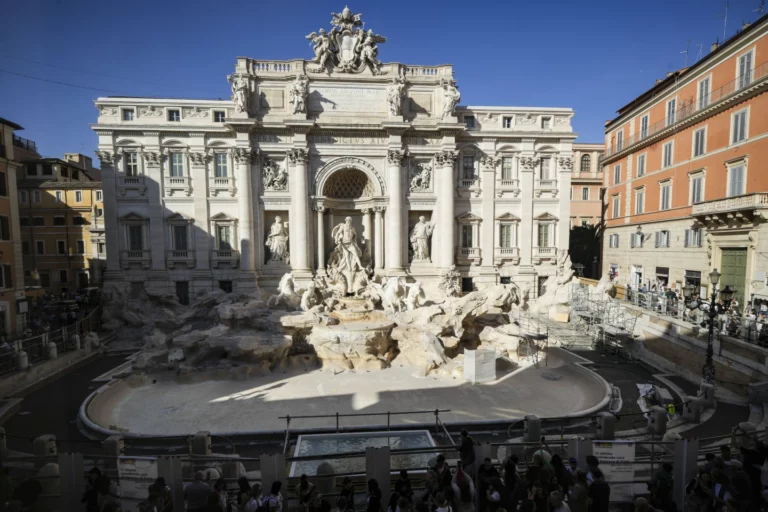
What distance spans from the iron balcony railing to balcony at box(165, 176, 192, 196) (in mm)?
29933

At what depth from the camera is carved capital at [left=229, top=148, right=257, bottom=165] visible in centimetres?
2336

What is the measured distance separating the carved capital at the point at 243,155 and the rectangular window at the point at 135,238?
7.56 meters

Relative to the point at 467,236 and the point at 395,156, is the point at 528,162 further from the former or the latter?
the point at 395,156

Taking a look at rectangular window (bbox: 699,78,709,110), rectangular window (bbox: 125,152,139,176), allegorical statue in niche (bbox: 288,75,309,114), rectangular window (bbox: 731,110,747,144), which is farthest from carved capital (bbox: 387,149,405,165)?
rectangular window (bbox: 731,110,747,144)

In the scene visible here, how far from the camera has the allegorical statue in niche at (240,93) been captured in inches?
902

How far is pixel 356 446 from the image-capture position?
905 cm

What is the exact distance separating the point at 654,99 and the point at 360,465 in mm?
A: 29444

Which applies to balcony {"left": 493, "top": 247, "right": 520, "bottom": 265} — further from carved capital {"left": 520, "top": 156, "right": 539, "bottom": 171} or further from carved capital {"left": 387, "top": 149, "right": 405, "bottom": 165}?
carved capital {"left": 387, "top": 149, "right": 405, "bottom": 165}

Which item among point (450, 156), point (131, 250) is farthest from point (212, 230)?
point (450, 156)

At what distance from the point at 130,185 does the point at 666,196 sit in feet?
110

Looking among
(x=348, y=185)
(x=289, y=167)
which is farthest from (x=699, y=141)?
(x=289, y=167)

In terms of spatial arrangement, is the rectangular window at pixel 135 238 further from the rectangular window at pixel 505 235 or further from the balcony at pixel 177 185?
the rectangular window at pixel 505 235

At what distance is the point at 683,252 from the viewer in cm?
2273

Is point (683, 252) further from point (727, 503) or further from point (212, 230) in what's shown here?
point (212, 230)
